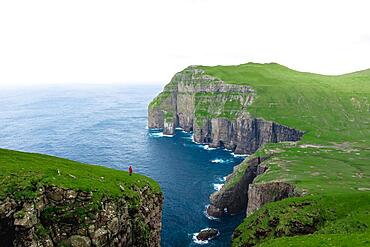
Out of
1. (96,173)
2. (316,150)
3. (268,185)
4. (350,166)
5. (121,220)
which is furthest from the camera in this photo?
(316,150)

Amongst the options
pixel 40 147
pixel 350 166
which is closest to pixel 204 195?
pixel 350 166

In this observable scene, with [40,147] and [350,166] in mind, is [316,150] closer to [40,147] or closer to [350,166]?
[350,166]

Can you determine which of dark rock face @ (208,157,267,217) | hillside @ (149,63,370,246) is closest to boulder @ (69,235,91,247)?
hillside @ (149,63,370,246)

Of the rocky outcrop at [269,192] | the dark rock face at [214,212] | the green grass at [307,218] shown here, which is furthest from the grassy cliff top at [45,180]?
the dark rock face at [214,212]

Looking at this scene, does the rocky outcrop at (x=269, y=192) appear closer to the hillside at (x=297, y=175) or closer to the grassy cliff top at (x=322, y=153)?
the hillside at (x=297, y=175)

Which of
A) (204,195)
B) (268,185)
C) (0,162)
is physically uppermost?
(0,162)

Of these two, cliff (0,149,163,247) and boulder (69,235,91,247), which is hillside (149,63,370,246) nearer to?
cliff (0,149,163,247)
